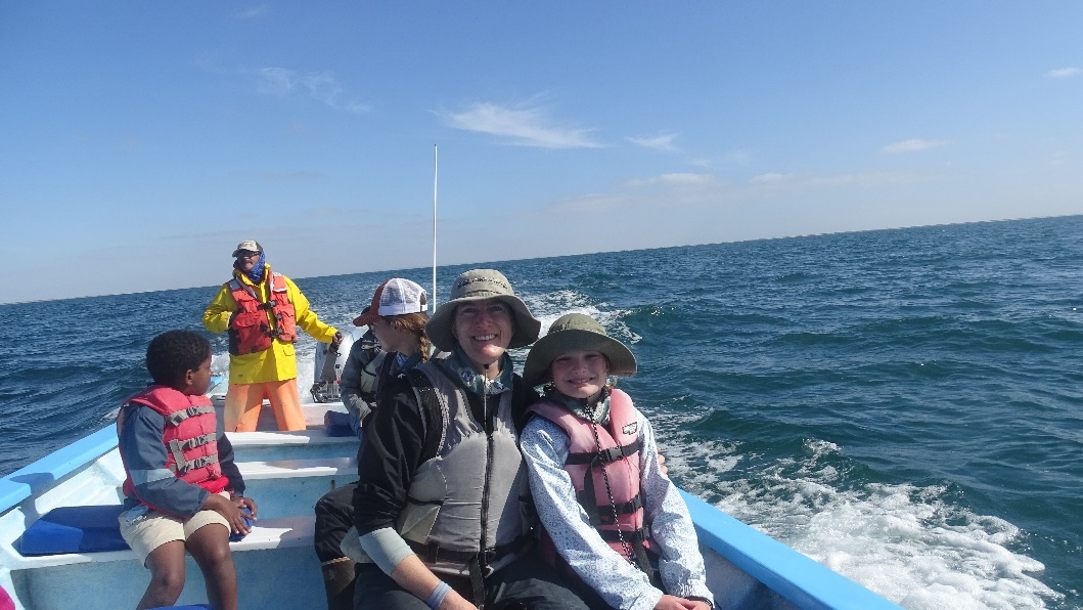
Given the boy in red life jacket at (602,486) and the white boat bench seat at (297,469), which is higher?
the boy in red life jacket at (602,486)

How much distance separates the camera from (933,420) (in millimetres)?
7074

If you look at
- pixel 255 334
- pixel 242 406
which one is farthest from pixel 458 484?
pixel 242 406

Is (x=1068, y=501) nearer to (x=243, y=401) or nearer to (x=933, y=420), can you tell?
(x=933, y=420)

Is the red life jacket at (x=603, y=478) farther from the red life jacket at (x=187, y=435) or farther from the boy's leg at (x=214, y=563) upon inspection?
the red life jacket at (x=187, y=435)

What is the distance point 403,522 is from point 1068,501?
5.66 m

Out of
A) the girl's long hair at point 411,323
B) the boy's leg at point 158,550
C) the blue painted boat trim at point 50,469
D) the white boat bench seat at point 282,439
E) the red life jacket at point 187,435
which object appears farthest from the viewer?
the white boat bench seat at point 282,439

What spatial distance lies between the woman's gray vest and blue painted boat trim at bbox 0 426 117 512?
2007 mm

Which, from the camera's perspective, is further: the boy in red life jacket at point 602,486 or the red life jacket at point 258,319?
the red life jacket at point 258,319

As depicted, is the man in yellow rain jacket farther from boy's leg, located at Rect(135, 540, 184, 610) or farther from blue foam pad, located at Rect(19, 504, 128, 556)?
boy's leg, located at Rect(135, 540, 184, 610)

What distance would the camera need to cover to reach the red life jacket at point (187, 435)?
2330 millimetres

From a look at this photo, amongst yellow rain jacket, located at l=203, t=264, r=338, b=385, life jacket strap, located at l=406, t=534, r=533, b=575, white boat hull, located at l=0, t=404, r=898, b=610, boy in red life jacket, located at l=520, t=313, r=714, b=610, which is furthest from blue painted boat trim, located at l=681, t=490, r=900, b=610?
yellow rain jacket, located at l=203, t=264, r=338, b=385

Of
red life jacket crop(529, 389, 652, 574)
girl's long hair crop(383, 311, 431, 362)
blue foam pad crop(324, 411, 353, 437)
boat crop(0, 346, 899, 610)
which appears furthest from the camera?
blue foam pad crop(324, 411, 353, 437)

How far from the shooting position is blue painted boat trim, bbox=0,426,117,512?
2.68 meters

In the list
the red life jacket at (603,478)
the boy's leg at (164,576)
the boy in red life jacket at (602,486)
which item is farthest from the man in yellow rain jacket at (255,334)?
the red life jacket at (603,478)
